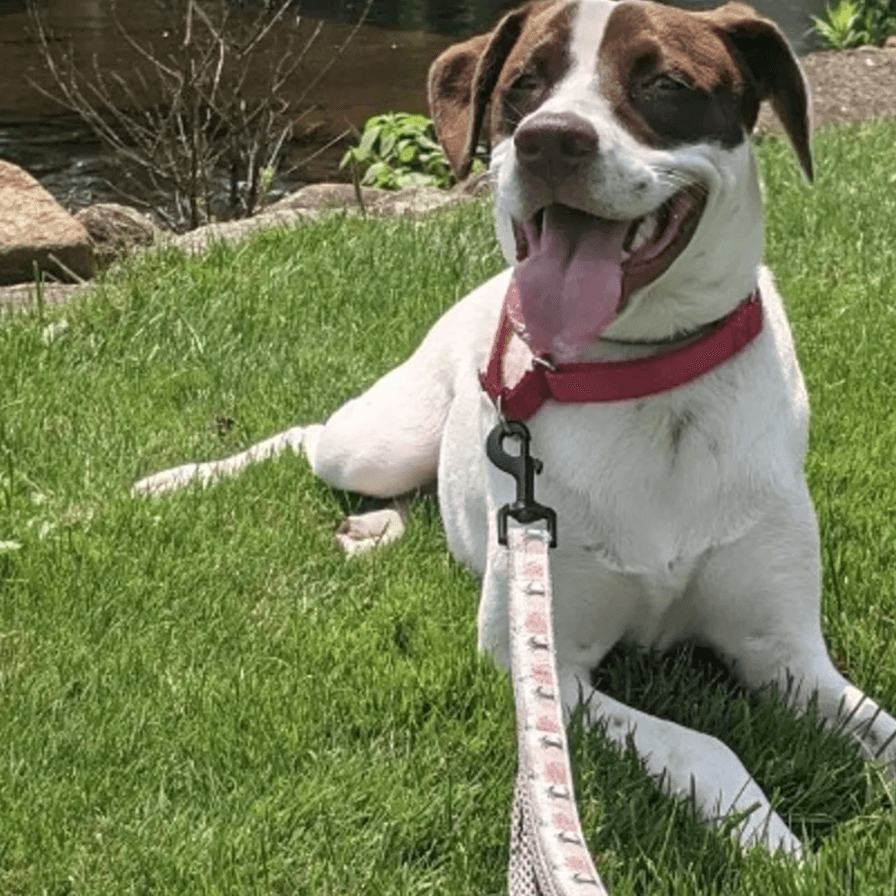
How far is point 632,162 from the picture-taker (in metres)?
2.82

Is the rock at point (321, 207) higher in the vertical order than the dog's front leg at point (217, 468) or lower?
lower

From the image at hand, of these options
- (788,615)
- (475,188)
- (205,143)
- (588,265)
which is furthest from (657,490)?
(205,143)

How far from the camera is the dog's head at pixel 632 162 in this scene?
2830 mm

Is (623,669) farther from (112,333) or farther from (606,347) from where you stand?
(112,333)

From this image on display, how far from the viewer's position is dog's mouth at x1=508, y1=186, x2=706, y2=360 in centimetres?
289

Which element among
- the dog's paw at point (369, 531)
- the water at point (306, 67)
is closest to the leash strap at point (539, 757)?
the dog's paw at point (369, 531)

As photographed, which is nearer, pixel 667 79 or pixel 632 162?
pixel 632 162

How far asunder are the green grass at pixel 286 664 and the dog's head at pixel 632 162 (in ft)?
2.53

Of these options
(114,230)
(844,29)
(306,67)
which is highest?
(114,230)

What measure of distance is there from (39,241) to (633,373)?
4993mm

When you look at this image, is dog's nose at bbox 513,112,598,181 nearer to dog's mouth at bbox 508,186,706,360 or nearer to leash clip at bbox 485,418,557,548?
dog's mouth at bbox 508,186,706,360

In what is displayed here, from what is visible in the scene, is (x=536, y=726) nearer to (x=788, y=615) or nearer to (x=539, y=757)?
(x=539, y=757)

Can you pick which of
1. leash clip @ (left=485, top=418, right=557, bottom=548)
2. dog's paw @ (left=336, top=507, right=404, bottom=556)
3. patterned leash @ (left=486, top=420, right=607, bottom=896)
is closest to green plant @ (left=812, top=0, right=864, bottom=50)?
dog's paw @ (left=336, top=507, right=404, bottom=556)

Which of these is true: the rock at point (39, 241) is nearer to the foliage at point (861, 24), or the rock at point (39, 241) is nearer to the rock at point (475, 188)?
the rock at point (475, 188)
